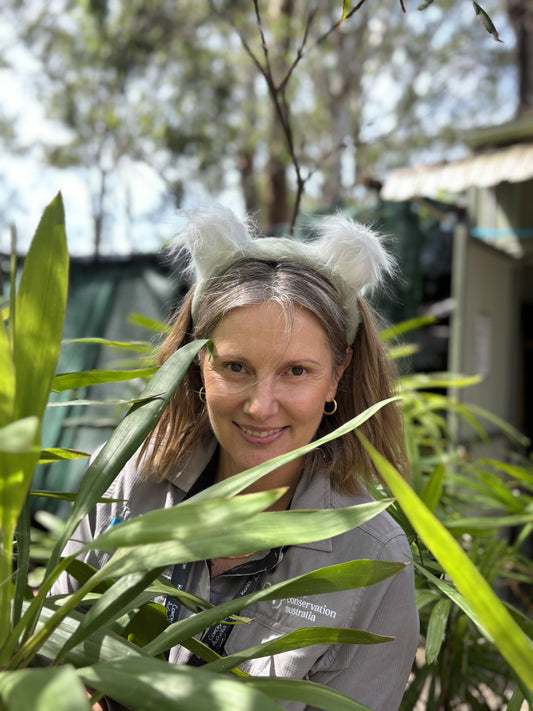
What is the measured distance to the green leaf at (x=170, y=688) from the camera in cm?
43

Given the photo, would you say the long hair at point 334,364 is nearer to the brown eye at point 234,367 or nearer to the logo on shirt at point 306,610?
the brown eye at point 234,367

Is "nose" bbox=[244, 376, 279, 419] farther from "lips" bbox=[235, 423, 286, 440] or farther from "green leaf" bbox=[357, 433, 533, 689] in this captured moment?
"green leaf" bbox=[357, 433, 533, 689]

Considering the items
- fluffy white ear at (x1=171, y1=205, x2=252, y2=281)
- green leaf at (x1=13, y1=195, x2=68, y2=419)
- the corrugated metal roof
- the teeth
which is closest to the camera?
green leaf at (x1=13, y1=195, x2=68, y2=419)

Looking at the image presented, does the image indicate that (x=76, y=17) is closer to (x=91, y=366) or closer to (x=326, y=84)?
(x=326, y=84)

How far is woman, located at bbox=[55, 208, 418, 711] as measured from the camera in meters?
1.01

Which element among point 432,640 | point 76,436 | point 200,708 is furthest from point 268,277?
point 76,436

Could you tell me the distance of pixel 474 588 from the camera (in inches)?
18.7

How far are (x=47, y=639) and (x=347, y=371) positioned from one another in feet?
2.71

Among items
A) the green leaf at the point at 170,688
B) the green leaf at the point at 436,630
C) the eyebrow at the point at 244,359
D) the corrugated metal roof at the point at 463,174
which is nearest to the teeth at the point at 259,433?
the eyebrow at the point at 244,359

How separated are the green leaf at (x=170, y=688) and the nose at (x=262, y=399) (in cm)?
59

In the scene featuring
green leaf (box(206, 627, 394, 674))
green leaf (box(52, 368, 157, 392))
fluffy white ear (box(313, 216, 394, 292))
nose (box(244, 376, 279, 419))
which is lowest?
green leaf (box(206, 627, 394, 674))

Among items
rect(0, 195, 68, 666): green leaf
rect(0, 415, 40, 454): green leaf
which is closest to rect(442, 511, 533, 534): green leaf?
rect(0, 195, 68, 666): green leaf

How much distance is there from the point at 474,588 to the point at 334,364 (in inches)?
29.9

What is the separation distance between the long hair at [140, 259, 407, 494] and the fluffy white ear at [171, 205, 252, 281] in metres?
0.03
